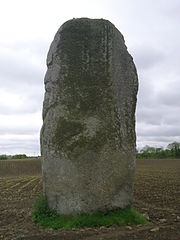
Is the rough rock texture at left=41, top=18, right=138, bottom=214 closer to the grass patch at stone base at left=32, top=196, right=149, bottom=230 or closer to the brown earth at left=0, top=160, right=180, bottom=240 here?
the grass patch at stone base at left=32, top=196, right=149, bottom=230

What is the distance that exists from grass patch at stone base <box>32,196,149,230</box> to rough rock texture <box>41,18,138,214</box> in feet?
0.55

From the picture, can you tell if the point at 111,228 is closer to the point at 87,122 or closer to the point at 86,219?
the point at 86,219

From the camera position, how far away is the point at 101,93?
31.7 feet

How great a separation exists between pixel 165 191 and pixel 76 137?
7895 mm

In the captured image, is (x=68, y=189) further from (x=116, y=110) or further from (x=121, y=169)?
(x=116, y=110)

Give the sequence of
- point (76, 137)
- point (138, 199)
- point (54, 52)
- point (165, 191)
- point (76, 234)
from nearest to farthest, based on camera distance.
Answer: point (76, 234) < point (76, 137) < point (54, 52) < point (138, 199) < point (165, 191)

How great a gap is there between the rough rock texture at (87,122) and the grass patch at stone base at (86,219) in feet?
0.55

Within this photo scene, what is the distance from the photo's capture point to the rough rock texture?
30.8ft

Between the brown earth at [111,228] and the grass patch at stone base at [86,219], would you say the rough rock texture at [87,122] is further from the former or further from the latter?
the brown earth at [111,228]

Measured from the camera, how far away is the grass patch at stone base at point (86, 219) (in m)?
8.95

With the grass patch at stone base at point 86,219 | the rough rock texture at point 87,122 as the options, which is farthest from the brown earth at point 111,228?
the rough rock texture at point 87,122

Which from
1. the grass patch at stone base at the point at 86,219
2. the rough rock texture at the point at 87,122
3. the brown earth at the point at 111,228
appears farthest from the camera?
the rough rock texture at the point at 87,122

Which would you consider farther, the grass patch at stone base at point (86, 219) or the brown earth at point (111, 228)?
the grass patch at stone base at point (86, 219)

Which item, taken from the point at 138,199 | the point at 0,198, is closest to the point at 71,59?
the point at 138,199
